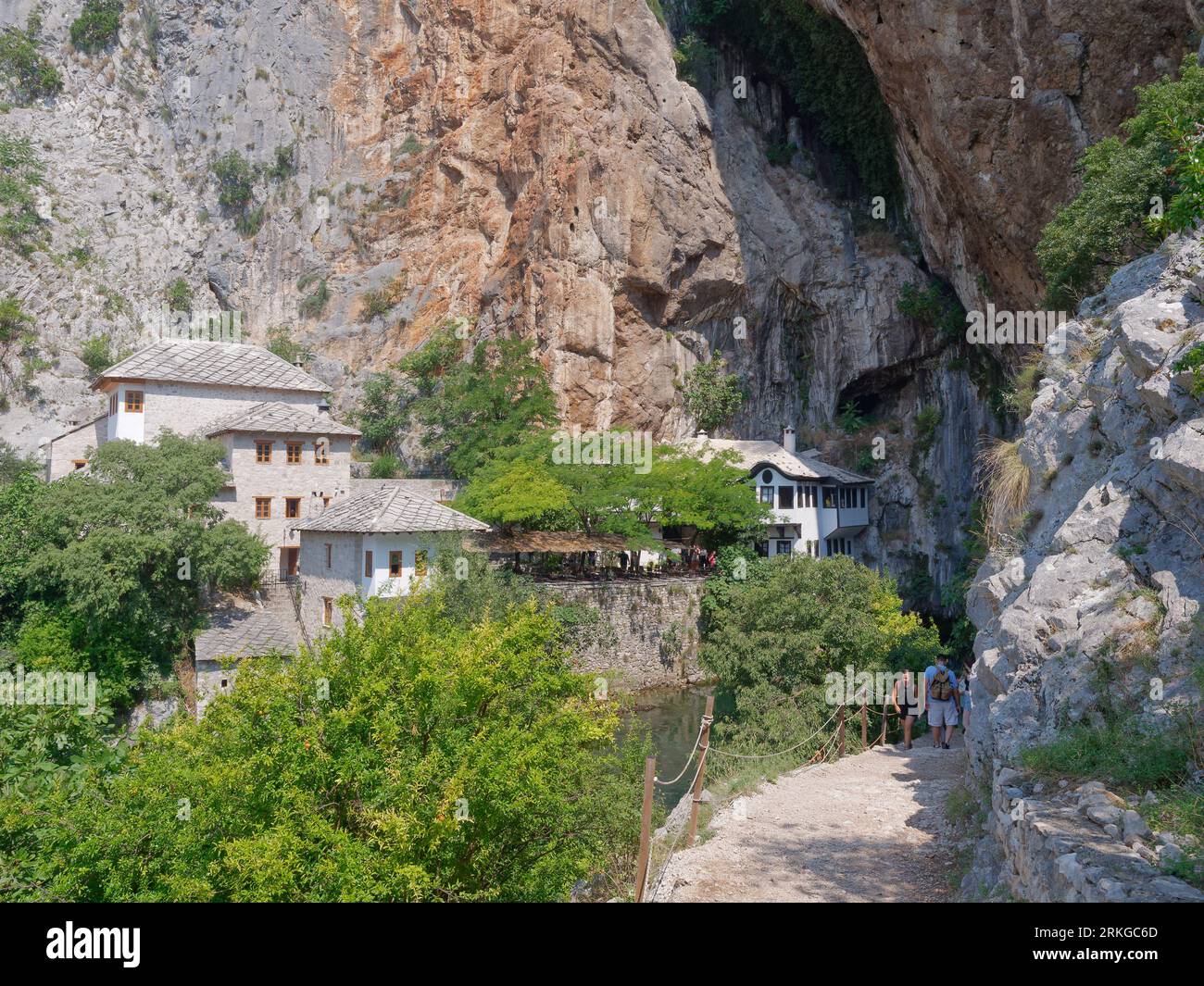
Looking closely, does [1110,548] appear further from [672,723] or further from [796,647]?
[672,723]

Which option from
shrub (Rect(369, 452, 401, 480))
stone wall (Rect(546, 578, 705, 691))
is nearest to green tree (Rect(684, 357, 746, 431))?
stone wall (Rect(546, 578, 705, 691))

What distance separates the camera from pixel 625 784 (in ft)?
46.4

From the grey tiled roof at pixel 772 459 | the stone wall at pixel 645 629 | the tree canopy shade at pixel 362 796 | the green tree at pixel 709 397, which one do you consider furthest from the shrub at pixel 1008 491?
the green tree at pixel 709 397

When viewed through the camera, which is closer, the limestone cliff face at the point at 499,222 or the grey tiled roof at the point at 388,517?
the grey tiled roof at the point at 388,517

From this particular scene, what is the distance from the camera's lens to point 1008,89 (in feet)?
82.7

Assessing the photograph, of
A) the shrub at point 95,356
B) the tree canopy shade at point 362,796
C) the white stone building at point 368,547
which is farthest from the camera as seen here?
the shrub at point 95,356

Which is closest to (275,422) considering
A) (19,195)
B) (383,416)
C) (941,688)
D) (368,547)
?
(368,547)

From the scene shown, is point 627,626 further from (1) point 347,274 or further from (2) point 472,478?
(1) point 347,274

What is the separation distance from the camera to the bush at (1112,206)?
1720 centimetres

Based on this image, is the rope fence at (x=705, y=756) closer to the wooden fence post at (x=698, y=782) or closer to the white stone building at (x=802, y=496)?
the wooden fence post at (x=698, y=782)

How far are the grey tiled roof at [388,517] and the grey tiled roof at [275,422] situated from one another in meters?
3.13

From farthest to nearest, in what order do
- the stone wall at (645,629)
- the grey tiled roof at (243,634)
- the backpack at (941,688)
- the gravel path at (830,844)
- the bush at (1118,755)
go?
the stone wall at (645,629), the grey tiled roof at (243,634), the backpack at (941,688), the gravel path at (830,844), the bush at (1118,755)

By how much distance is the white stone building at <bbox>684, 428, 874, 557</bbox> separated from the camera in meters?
36.3

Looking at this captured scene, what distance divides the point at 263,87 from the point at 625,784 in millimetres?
48343
